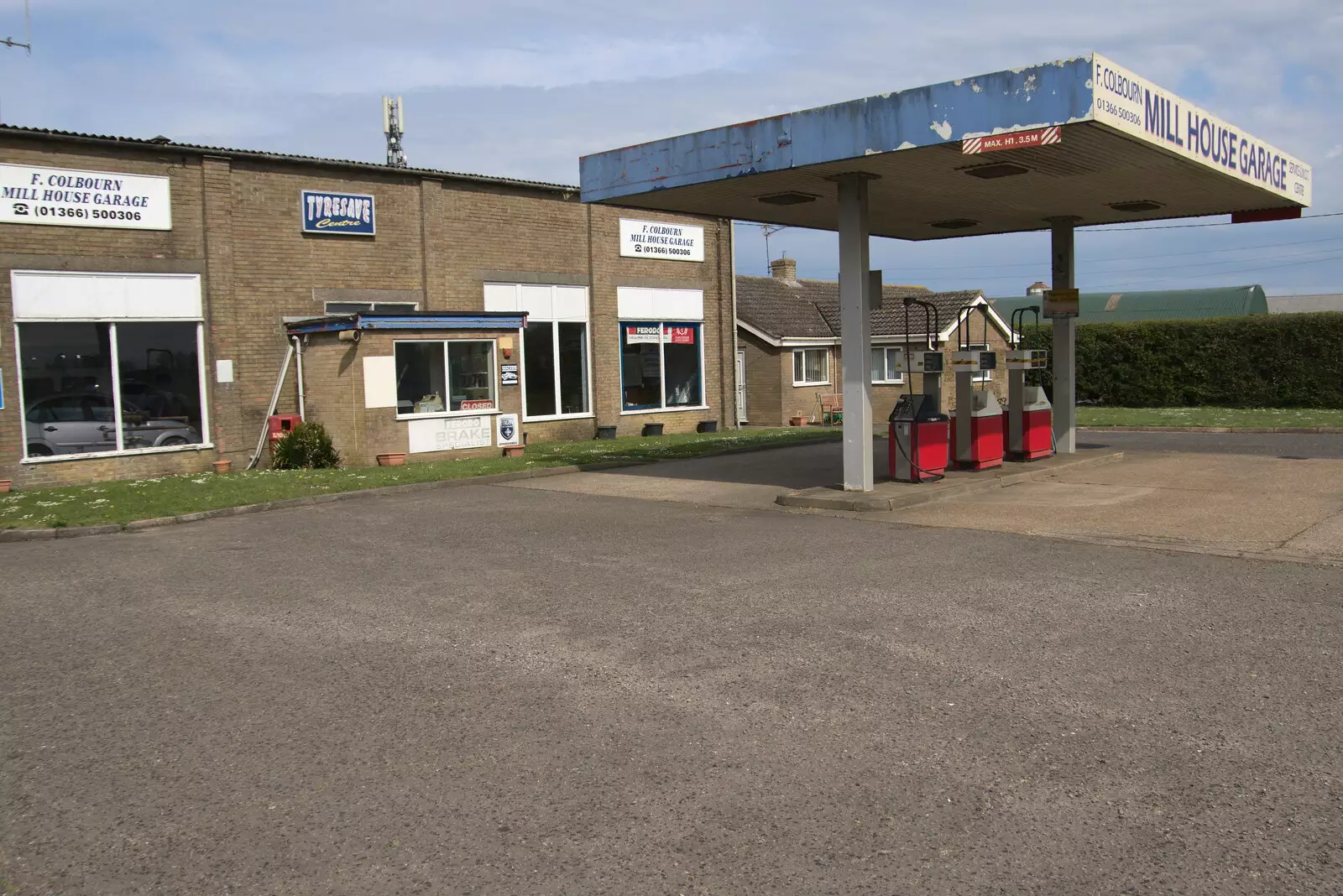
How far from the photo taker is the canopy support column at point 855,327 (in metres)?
13.3

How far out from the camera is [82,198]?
682 inches

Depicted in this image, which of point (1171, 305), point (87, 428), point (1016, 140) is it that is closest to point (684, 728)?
point (1016, 140)

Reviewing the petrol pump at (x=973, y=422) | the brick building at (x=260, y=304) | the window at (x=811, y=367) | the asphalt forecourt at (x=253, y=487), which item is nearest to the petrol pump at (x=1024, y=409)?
the petrol pump at (x=973, y=422)

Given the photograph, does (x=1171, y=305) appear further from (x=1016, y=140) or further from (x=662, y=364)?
(x=1016, y=140)

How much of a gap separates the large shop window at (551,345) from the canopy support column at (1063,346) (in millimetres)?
10846

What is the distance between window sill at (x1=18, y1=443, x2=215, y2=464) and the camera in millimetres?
17078

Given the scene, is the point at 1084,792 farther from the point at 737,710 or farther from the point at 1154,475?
the point at 1154,475

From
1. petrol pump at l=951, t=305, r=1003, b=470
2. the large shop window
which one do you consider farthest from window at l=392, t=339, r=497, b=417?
petrol pump at l=951, t=305, r=1003, b=470

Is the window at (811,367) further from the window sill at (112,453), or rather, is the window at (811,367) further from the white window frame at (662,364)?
the window sill at (112,453)

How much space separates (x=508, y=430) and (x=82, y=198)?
822cm

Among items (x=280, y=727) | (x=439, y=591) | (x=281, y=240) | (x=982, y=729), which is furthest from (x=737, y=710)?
(x=281, y=240)

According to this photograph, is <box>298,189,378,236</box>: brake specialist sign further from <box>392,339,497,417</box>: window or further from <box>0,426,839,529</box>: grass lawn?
<box>0,426,839,529</box>: grass lawn

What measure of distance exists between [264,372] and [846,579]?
14.2m

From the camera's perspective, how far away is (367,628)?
7570 mm
